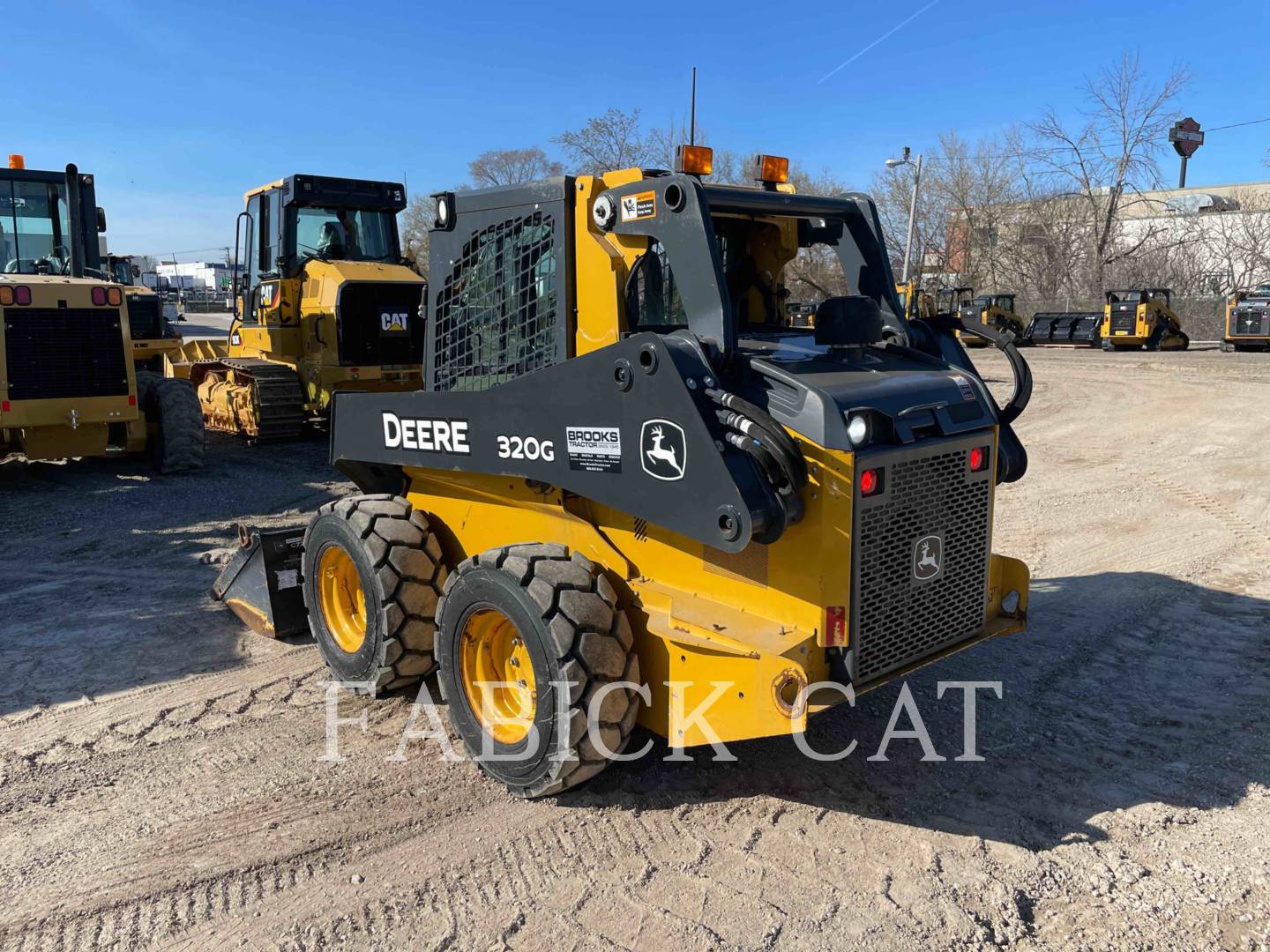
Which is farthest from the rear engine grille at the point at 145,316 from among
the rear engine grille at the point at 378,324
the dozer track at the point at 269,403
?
the rear engine grille at the point at 378,324

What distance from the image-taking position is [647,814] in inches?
145

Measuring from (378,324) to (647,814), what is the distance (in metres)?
8.83

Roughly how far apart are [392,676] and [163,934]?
1.66 meters

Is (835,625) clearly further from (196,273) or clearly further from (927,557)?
(196,273)

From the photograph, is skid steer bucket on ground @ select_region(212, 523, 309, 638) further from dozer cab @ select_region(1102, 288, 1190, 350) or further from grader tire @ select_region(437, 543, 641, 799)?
dozer cab @ select_region(1102, 288, 1190, 350)

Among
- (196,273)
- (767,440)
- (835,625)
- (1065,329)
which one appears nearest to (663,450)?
(767,440)

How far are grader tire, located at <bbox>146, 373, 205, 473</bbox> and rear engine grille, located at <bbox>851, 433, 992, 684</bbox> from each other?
8.48 meters

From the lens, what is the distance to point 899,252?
152 feet

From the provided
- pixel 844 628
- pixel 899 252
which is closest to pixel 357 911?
pixel 844 628

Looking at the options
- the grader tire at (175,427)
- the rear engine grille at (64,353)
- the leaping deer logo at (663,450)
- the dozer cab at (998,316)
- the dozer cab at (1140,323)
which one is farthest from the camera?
the dozer cab at (998,316)

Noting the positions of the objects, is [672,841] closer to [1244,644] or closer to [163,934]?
[163,934]

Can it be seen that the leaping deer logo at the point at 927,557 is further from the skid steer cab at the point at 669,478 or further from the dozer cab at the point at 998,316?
the dozer cab at the point at 998,316

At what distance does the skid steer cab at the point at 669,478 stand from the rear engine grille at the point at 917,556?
0.01 metres

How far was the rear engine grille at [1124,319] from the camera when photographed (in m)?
29.3
